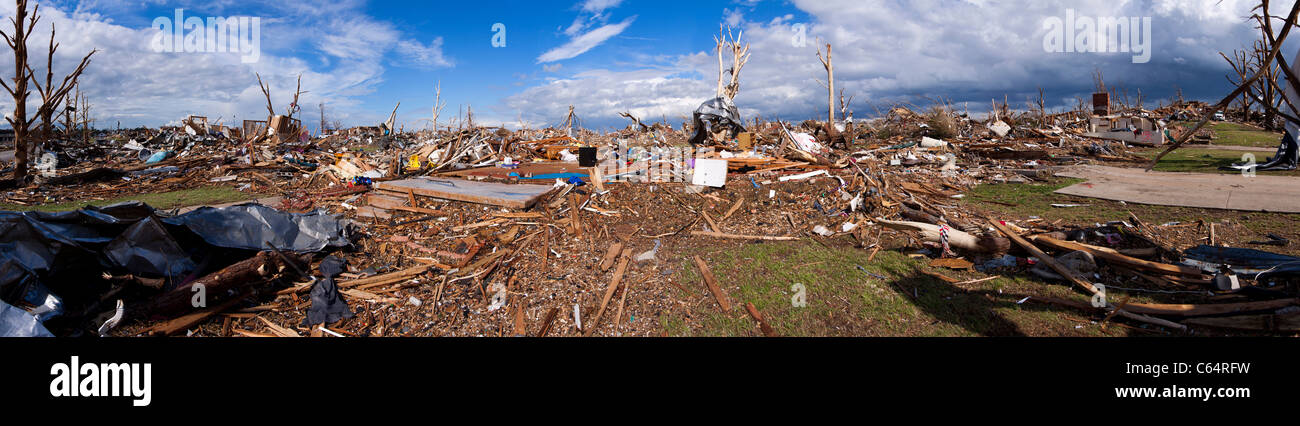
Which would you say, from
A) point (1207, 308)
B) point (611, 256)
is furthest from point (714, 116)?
point (1207, 308)

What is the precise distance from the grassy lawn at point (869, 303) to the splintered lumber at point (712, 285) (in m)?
0.07

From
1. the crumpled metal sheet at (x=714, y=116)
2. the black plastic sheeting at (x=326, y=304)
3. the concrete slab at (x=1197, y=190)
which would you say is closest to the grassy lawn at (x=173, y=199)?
the black plastic sheeting at (x=326, y=304)

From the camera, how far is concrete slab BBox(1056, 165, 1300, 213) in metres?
6.94

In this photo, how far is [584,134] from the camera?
24.3m

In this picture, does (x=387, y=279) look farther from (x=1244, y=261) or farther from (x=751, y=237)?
(x=1244, y=261)

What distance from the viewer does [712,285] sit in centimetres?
471

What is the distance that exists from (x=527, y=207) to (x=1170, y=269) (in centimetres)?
676

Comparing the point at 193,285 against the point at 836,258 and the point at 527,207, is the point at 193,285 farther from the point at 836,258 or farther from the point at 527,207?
the point at 836,258

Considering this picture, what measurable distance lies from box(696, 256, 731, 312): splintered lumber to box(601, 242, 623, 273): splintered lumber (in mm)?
910

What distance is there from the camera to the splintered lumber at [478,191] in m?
7.16

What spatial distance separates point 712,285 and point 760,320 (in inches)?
30.7

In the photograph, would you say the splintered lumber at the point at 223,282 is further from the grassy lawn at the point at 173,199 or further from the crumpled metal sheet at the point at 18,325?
the grassy lawn at the point at 173,199

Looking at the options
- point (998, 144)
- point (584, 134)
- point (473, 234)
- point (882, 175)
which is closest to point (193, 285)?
point (473, 234)

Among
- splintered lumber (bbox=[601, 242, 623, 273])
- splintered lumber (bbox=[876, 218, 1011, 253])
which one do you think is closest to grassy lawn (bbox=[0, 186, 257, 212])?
splintered lumber (bbox=[601, 242, 623, 273])
